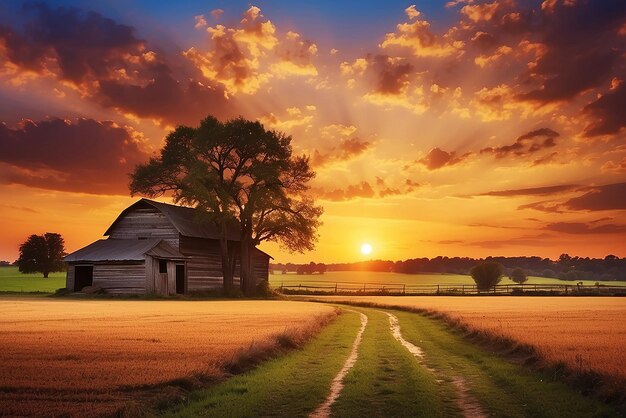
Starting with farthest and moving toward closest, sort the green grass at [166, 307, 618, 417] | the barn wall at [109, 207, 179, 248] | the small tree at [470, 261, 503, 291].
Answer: the small tree at [470, 261, 503, 291] → the barn wall at [109, 207, 179, 248] → the green grass at [166, 307, 618, 417]

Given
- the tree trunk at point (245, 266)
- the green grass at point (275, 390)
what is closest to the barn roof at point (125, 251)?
the tree trunk at point (245, 266)

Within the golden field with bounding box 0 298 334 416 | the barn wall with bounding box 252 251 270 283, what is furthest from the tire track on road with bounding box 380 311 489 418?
the barn wall with bounding box 252 251 270 283

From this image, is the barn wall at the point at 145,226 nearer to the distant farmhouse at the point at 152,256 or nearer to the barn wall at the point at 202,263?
the distant farmhouse at the point at 152,256

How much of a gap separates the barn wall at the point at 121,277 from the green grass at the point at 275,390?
48140 mm

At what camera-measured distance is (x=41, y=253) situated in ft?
400

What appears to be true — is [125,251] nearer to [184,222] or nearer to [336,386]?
[184,222]

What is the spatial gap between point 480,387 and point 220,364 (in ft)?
25.2

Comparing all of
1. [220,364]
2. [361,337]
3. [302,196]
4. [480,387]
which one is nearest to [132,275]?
[302,196]

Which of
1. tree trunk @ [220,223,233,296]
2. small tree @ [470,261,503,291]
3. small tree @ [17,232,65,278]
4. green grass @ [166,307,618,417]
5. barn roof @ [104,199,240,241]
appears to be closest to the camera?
green grass @ [166,307,618,417]

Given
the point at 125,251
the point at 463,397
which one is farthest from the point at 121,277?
the point at 463,397

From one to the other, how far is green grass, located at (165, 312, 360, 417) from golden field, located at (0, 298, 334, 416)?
3.66 ft

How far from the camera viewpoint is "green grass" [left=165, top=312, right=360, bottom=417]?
12.4 metres

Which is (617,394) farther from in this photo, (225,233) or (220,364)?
(225,233)

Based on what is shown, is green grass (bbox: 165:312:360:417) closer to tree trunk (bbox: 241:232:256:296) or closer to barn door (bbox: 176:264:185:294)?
barn door (bbox: 176:264:185:294)
